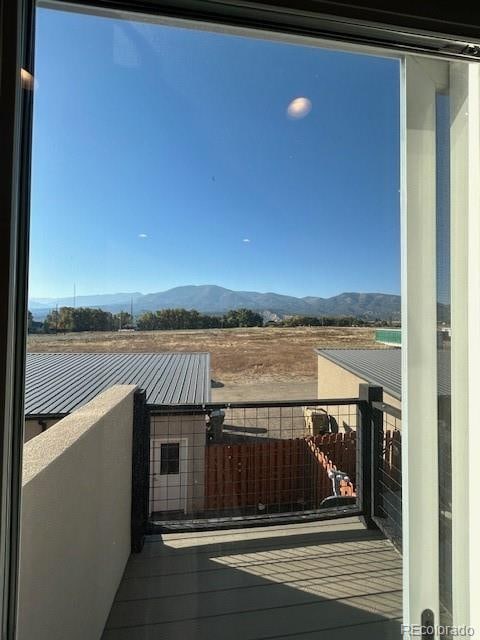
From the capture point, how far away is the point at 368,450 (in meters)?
0.87

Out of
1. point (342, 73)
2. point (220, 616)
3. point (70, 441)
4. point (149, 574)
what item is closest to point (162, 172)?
point (342, 73)

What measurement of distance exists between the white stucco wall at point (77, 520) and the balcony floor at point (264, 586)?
0.06m

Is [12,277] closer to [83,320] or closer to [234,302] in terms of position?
[83,320]

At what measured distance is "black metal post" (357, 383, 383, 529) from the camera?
87 cm

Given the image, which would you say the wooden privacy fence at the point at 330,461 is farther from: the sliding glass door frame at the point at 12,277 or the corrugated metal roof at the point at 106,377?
the sliding glass door frame at the point at 12,277

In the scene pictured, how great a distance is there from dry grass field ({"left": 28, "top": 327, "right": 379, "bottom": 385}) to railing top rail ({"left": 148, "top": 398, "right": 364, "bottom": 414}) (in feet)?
0.18

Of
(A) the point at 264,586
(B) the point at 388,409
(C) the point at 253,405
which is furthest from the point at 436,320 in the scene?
(A) the point at 264,586

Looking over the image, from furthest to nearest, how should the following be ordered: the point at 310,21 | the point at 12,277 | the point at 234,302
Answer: the point at 234,302 → the point at 310,21 → the point at 12,277

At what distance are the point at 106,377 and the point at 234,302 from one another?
334mm

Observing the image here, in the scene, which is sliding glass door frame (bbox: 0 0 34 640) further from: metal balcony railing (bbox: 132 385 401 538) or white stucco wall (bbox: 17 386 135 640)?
metal balcony railing (bbox: 132 385 401 538)

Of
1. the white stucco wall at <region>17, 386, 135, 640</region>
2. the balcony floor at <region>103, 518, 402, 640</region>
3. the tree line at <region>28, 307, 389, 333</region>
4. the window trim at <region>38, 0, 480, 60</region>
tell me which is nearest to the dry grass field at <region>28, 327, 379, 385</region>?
the tree line at <region>28, 307, 389, 333</region>

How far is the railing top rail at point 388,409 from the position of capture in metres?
0.86

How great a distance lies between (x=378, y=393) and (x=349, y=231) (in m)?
0.42

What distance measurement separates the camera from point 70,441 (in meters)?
0.72
